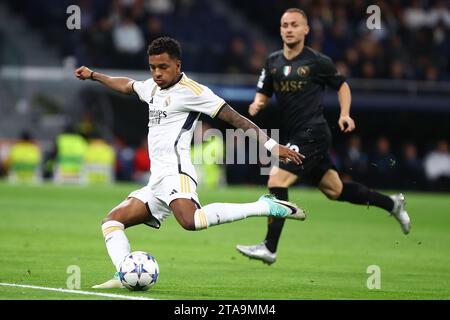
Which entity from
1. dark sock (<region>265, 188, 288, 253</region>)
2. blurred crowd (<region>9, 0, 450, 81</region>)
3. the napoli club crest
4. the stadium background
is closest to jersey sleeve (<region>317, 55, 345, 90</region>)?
the napoli club crest

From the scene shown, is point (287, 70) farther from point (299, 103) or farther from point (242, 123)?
point (242, 123)

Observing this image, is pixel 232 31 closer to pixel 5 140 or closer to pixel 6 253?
pixel 5 140

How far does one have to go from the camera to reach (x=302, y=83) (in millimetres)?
11445

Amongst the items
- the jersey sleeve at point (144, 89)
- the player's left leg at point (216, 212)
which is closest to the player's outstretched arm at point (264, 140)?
the player's left leg at point (216, 212)

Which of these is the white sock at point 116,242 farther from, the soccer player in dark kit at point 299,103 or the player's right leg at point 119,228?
the soccer player in dark kit at point 299,103

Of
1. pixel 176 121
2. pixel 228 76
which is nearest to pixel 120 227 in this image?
pixel 176 121

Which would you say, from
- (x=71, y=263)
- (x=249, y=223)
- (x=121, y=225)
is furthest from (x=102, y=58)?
(x=121, y=225)

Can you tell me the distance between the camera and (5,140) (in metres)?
28.1

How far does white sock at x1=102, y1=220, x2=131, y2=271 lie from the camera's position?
356 inches

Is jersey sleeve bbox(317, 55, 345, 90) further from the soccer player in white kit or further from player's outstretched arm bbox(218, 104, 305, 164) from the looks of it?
player's outstretched arm bbox(218, 104, 305, 164)

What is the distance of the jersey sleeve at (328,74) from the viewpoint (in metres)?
11.5

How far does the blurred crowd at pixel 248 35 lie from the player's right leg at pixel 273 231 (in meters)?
16.4

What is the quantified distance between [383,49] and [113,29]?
729 centimetres

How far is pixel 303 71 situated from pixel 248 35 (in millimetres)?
20428
